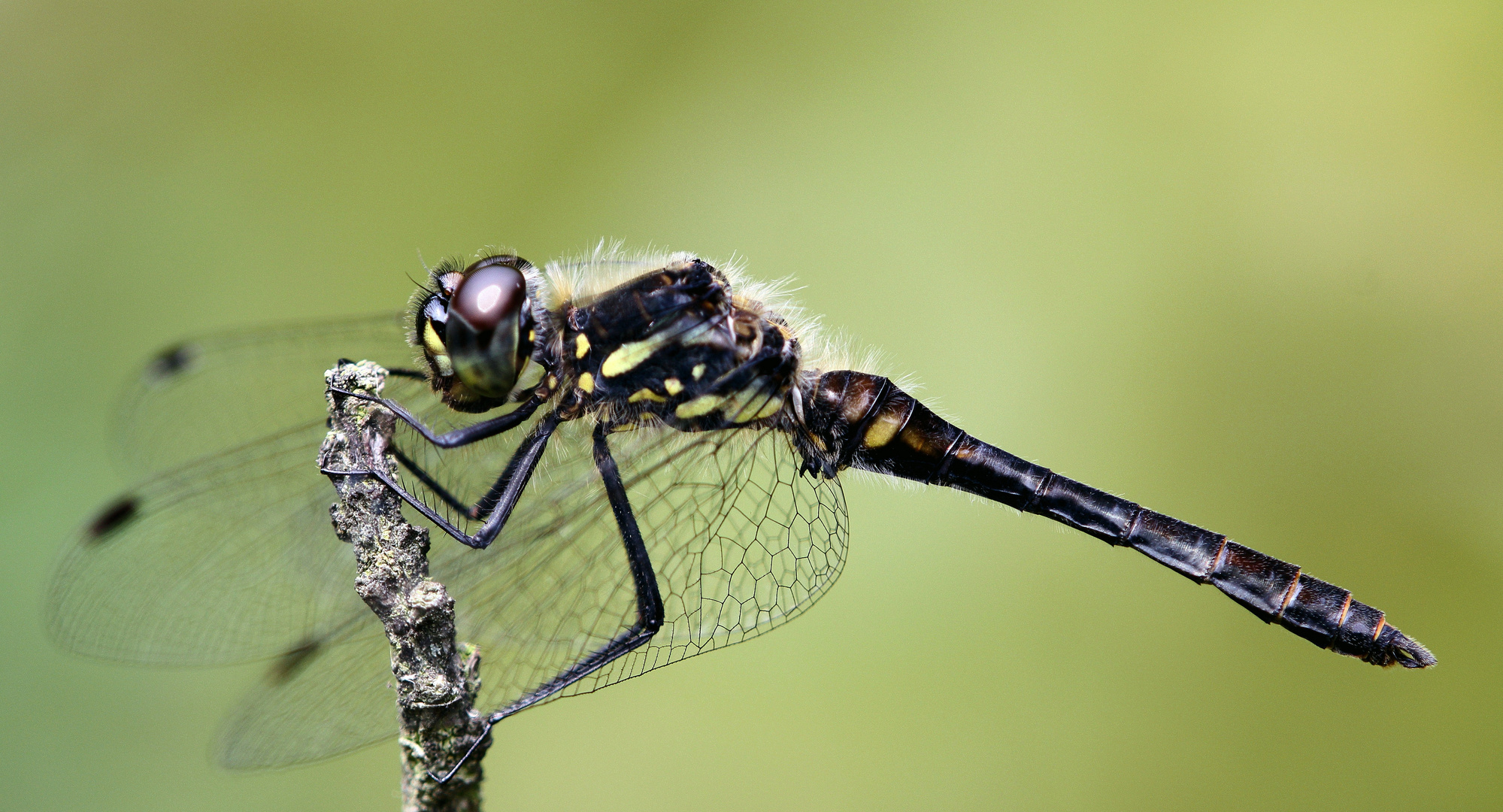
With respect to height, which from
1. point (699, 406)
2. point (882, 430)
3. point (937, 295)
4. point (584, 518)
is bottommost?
point (584, 518)

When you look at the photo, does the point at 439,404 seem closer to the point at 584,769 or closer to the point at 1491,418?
the point at 584,769

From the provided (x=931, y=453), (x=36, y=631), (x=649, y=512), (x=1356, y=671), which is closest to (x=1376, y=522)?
(x=1356, y=671)

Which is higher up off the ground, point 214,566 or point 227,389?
point 227,389

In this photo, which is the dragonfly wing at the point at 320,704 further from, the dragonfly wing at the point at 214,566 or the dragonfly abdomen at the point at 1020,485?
the dragonfly abdomen at the point at 1020,485

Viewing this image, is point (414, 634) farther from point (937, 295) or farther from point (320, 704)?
point (937, 295)

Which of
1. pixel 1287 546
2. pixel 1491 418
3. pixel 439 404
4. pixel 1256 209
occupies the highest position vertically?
pixel 1256 209

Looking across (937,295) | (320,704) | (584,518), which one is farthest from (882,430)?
(320,704)
